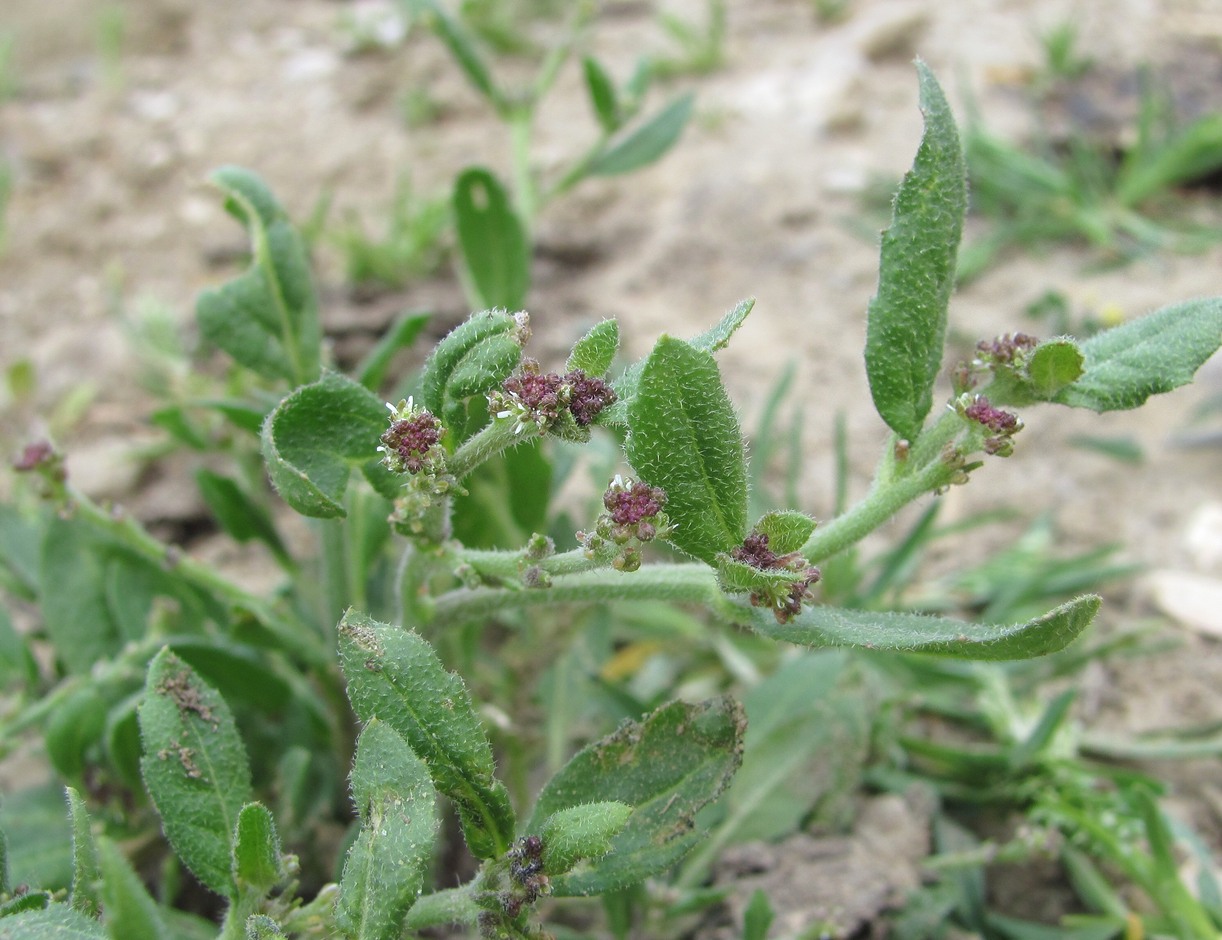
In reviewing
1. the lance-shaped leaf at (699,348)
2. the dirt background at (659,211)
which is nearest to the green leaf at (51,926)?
the lance-shaped leaf at (699,348)

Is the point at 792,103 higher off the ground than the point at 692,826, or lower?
higher

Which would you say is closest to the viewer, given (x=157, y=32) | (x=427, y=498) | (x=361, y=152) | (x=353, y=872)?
(x=353, y=872)

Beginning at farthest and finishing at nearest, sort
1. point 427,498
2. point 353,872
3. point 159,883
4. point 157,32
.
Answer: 1. point 157,32
2. point 159,883
3. point 427,498
4. point 353,872

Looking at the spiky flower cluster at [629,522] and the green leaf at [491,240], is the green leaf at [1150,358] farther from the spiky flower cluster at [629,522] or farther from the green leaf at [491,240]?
the green leaf at [491,240]

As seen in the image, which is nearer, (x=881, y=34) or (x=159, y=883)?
(x=159, y=883)

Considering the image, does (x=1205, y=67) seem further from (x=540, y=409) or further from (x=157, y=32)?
(x=157, y=32)

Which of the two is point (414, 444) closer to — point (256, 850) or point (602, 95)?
point (256, 850)

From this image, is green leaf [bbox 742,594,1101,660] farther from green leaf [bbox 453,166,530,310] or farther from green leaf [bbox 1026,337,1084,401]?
green leaf [bbox 453,166,530,310]

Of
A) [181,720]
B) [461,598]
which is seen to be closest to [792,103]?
[461,598]
